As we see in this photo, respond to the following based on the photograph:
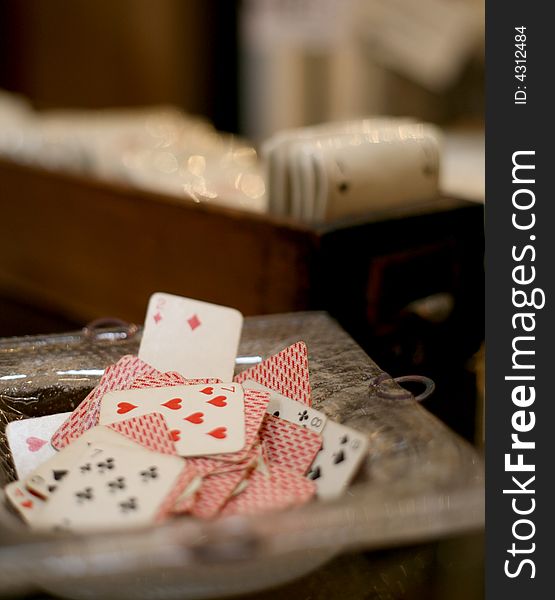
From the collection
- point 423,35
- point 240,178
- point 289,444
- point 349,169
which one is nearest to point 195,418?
point 289,444

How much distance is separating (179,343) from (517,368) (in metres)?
0.47

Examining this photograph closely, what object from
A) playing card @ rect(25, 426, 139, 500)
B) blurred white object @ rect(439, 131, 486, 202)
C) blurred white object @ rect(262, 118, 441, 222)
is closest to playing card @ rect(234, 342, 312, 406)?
playing card @ rect(25, 426, 139, 500)

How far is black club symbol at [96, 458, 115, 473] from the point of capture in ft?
2.82

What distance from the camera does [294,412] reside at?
1017 millimetres

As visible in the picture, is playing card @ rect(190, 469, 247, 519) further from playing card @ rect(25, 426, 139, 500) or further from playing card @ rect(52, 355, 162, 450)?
playing card @ rect(52, 355, 162, 450)

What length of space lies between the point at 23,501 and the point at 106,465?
97mm

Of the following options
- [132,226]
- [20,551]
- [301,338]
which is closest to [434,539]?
[20,551]

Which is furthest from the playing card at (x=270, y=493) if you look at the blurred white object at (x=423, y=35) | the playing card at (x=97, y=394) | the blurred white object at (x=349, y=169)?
the blurred white object at (x=423, y=35)

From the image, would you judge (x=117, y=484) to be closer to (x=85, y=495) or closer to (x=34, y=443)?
(x=85, y=495)

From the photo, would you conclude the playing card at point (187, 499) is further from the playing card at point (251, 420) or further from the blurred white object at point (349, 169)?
the blurred white object at point (349, 169)

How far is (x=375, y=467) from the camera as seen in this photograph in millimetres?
880

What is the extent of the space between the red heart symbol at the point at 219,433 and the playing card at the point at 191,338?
0.18 m

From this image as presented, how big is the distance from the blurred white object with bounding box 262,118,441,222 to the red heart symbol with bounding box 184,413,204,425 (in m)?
1.01

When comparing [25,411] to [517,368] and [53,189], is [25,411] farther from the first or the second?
[53,189]
